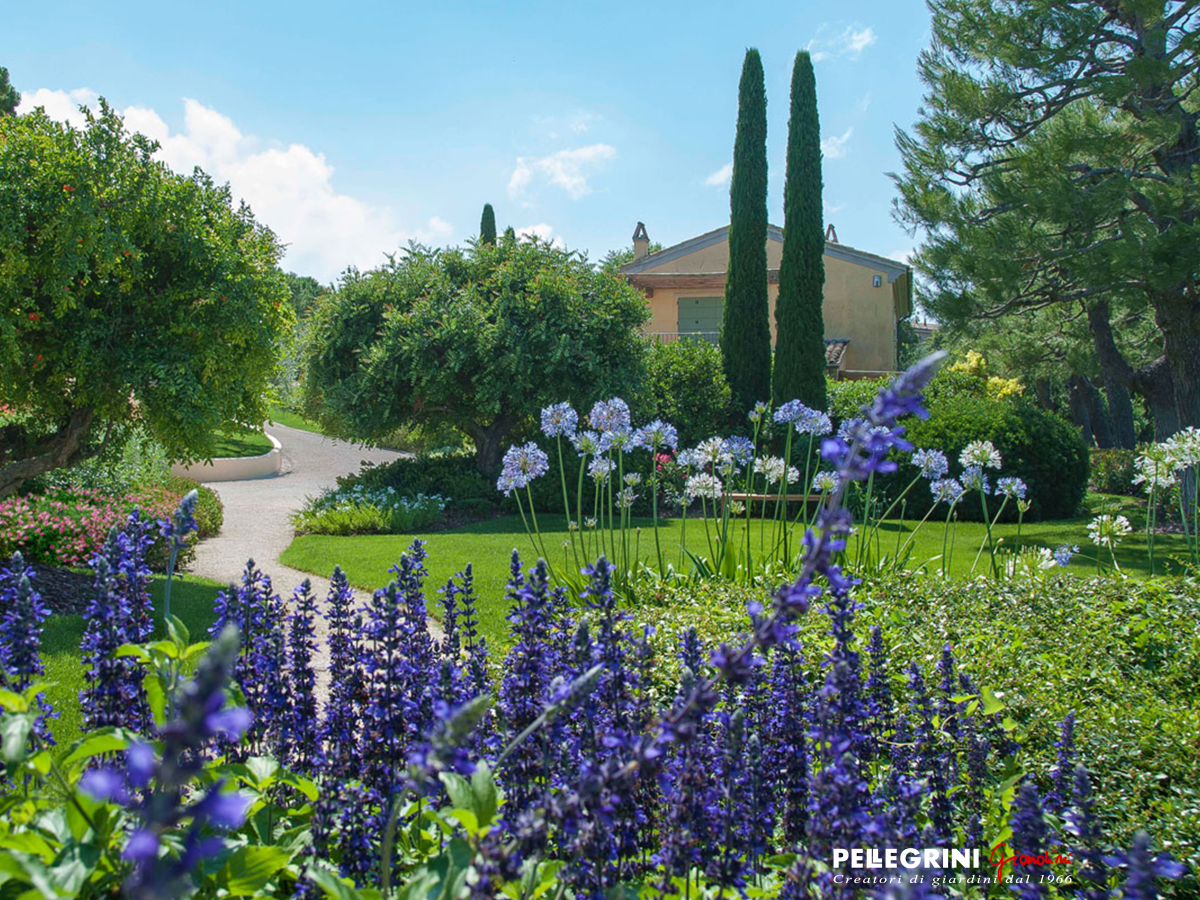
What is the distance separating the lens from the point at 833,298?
2948 centimetres

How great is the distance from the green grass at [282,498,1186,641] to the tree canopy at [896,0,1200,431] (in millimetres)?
3920

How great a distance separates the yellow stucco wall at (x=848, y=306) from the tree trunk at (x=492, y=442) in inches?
530

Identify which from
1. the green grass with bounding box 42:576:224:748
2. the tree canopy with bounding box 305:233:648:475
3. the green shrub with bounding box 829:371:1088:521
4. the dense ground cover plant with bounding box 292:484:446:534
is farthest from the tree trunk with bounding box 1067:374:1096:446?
the green grass with bounding box 42:576:224:748

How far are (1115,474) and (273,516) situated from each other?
61.7ft

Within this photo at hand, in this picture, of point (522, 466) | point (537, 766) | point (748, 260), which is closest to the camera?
point (537, 766)

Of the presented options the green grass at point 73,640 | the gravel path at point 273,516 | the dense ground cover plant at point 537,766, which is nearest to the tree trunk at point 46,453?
the green grass at point 73,640

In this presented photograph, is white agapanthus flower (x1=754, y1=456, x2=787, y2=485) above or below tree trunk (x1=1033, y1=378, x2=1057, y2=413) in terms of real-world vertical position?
below

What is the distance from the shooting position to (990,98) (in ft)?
43.8

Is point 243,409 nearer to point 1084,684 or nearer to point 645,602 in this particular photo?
point 645,602

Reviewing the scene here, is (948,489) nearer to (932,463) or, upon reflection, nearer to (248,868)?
(932,463)

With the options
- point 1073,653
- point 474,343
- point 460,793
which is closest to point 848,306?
point 474,343

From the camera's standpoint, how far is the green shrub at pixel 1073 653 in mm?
2912

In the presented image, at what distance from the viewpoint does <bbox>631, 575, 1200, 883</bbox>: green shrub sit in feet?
9.55

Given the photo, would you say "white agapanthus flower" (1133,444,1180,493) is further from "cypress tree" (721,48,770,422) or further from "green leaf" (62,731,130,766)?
"cypress tree" (721,48,770,422)
